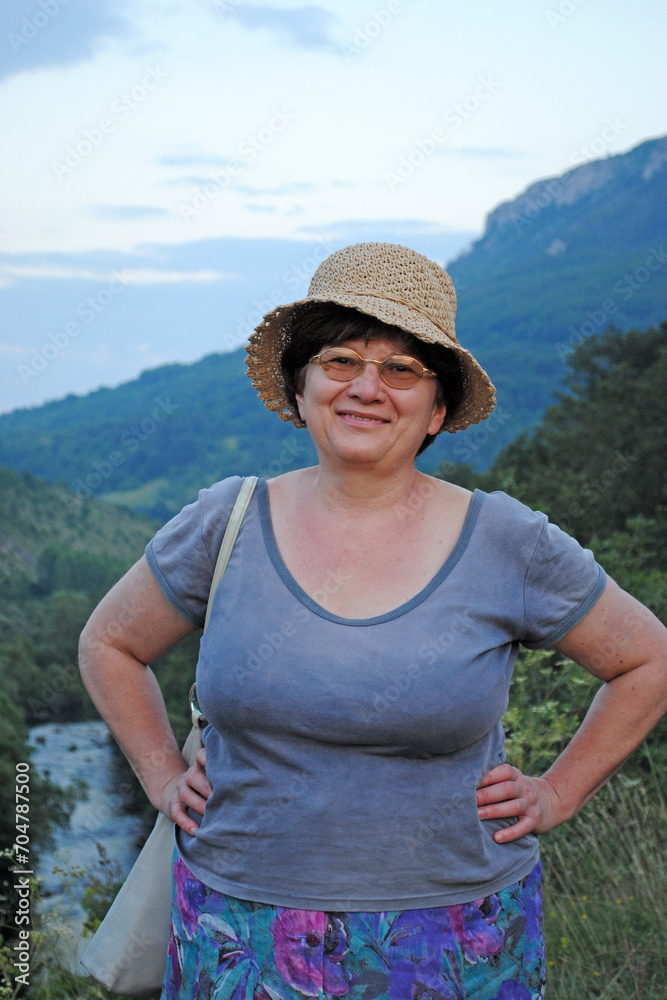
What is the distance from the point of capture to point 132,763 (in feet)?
6.54

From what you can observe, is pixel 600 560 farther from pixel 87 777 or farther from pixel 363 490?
pixel 87 777

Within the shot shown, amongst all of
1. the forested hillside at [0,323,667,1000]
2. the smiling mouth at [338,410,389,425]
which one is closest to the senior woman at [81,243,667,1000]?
the smiling mouth at [338,410,389,425]

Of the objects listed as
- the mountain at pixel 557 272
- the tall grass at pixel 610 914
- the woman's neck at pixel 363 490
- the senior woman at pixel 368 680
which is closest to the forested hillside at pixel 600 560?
the tall grass at pixel 610 914

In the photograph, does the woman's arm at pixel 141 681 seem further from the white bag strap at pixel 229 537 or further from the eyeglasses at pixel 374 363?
the eyeglasses at pixel 374 363

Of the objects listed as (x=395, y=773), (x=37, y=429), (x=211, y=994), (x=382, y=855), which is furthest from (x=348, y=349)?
(x=37, y=429)

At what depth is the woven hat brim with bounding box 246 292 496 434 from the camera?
169cm

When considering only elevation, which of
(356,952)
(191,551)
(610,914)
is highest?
(191,551)

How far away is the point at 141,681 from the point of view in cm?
193

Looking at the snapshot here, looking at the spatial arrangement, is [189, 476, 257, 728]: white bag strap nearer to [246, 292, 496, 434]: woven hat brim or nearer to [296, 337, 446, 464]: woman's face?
[296, 337, 446, 464]: woman's face

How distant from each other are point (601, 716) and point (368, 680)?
60cm

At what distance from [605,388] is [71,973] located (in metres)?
14.1

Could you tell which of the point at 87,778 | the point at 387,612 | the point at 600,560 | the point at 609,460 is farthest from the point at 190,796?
the point at 87,778

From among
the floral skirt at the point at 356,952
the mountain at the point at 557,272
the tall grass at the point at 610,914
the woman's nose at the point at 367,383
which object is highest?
the mountain at the point at 557,272

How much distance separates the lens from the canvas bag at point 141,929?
1907mm
